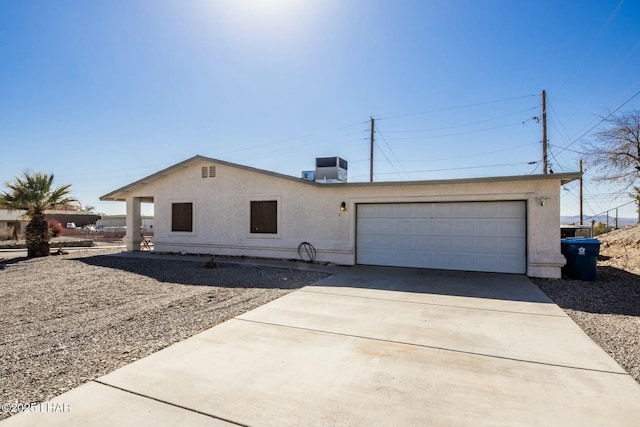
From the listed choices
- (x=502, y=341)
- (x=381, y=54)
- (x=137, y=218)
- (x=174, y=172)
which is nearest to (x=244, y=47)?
(x=381, y=54)

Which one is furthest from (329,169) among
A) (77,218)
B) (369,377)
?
(77,218)

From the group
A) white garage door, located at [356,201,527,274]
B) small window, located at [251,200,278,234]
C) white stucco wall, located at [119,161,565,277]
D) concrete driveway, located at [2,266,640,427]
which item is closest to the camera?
concrete driveway, located at [2,266,640,427]

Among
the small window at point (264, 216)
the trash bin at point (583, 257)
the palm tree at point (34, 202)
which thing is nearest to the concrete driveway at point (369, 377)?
the trash bin at point (583, 257)

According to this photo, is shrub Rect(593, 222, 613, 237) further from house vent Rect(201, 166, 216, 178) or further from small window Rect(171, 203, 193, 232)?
small window Rect(171, 203, 193, 232)

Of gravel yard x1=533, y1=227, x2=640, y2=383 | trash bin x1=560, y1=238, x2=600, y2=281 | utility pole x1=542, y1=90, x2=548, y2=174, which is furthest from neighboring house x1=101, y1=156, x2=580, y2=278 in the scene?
utility pole x1=542, y1=90, x2=548, y2=174

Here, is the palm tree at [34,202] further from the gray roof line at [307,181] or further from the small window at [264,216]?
the small window at [264,216]

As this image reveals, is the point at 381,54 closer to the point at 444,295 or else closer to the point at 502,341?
the point at 444,295

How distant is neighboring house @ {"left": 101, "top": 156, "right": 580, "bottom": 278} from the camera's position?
957cm

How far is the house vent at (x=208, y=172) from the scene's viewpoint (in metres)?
13.9

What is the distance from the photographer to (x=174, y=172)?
1473cm

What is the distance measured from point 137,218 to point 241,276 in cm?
963

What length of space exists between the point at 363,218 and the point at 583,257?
6149mm

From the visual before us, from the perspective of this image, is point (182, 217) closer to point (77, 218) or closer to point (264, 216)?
→ point (264, 216)

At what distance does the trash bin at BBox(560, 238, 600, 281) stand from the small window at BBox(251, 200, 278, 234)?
9223mm
